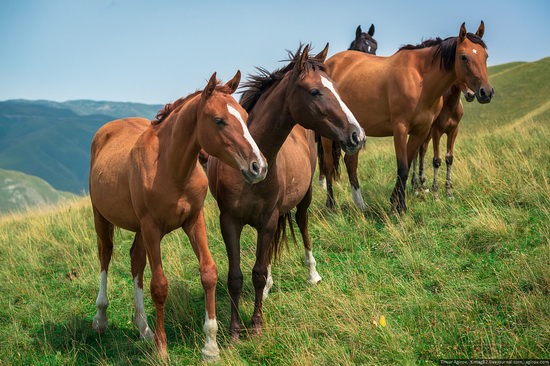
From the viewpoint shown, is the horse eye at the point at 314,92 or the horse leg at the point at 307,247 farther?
the horse leg at the point at 307,247

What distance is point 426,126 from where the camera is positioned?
795cm

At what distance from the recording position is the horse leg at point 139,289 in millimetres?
5438

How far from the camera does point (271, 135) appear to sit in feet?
16.0

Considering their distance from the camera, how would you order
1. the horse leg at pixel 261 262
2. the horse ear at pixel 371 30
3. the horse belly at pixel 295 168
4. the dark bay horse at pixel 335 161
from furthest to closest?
the horse ear at pixel 371 30, the dark bay horse at pixel 335 161, the horse belly at pixel 295 168, the horse leg at pixel 261 262

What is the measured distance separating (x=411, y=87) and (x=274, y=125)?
12.1 feet

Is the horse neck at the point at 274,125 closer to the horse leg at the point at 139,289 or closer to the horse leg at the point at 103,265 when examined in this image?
the horse leg at the point at 139,289

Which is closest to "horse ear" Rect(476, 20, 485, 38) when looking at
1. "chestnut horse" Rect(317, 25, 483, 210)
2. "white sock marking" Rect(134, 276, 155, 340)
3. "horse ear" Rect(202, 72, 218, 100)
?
"chestnut horse" Rect(317, 25, 483, 210)

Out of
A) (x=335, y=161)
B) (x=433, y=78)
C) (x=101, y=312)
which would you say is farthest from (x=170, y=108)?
(x=335, y=161)

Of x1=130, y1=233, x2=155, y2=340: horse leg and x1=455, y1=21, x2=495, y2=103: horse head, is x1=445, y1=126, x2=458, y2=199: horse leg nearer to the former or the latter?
x1=455, y1=21, x2=495, y2=103: horse head

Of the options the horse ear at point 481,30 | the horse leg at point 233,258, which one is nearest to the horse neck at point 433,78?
the horse ear at point 481,30

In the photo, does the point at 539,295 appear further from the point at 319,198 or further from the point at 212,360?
the point at 319,198

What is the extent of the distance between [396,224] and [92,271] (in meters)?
4.30

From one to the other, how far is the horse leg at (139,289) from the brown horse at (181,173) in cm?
37

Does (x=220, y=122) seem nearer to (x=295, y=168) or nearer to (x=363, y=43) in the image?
(x=295, y=168)
